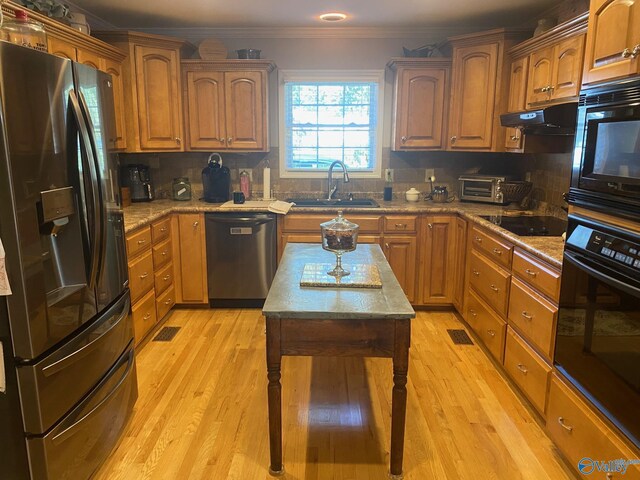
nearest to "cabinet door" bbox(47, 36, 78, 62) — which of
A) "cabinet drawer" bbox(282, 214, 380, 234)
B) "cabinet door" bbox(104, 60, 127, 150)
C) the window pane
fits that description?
"cabinet door" bbox(104, 60, 127, 150)

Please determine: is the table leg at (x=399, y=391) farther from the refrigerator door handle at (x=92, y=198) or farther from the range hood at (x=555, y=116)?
the range hood at (x=555, y=116)

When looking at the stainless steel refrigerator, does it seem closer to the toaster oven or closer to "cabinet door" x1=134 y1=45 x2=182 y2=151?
"cabinet door" x1=134 y1=45 x2=182 y2=151

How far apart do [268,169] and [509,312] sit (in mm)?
2472

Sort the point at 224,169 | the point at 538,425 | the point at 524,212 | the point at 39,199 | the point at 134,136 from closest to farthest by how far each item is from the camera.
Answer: the point at 39,199 → the point at 538,425 → the point at 524,212 → the point at 134,136 → the point at 224,169

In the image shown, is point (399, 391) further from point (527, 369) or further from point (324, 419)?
point (527, 369)

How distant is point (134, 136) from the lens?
3.80 metres

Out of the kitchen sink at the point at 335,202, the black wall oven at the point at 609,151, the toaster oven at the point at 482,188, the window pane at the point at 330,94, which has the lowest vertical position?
the kitchen sink at the point at 335,202

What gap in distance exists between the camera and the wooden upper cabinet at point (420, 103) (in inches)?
155

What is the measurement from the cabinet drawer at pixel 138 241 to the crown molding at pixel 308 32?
1.97m

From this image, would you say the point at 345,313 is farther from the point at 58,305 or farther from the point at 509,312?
the point at 509,312

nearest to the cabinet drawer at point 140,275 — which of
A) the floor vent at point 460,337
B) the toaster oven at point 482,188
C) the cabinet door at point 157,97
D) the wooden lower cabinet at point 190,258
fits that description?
the wooden lower cabinet at point 190,258

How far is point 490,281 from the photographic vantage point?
9.98 feet

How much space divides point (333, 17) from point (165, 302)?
2.65 m

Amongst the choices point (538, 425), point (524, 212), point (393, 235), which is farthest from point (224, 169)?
point (538, 425)
